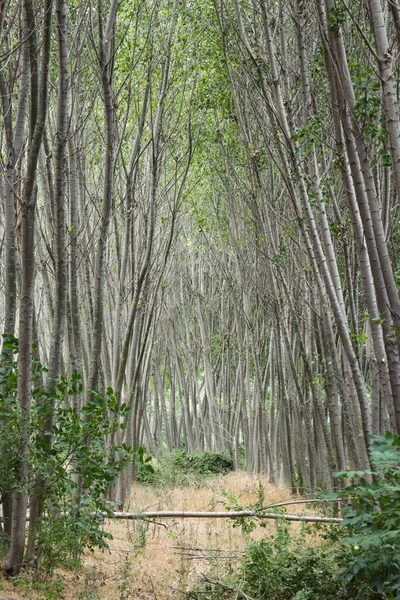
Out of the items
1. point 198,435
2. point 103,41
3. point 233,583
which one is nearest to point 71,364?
point 233,583

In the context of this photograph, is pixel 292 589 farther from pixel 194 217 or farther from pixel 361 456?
pixel 194 217

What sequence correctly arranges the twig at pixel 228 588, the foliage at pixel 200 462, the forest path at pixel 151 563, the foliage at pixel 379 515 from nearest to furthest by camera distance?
the foliage at pixel 379 515, the twig at pixel 228 588, the forest path at pixel 151 563, the foliage at pixel 200 462

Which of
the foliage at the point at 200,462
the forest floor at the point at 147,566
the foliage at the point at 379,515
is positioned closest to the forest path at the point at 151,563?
the forest floor at the point at 147,566

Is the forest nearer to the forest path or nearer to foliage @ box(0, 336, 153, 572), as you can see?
foliage @ box(0, 336, 153, 572)

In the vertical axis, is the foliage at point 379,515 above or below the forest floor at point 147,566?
above

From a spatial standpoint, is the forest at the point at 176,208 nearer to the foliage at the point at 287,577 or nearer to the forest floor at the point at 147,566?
the foliage at the point at 287,577

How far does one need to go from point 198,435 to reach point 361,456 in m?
15.6

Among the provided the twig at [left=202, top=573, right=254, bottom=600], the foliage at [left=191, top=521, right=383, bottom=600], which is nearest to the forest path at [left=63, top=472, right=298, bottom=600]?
the twig at [left=202, top=573, right=254, bottom=600]

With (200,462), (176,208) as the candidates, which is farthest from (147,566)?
(200,462)

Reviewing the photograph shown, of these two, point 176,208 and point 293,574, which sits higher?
point 176,208

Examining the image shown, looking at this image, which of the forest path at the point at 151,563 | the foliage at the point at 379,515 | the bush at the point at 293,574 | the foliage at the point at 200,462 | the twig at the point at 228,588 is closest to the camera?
the foliage at the point at 379,515

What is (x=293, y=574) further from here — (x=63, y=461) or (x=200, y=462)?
(x=200, y=462)

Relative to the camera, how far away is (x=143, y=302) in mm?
8094

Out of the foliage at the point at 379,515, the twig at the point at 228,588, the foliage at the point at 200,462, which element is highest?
the foliage at the point at 200,462
